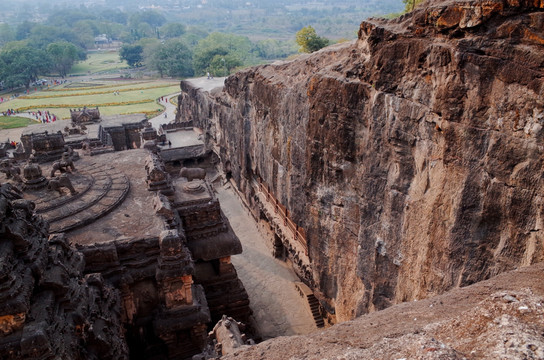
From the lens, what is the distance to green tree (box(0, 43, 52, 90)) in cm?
6419

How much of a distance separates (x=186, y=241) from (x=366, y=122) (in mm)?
7207

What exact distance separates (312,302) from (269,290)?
85.8 inches

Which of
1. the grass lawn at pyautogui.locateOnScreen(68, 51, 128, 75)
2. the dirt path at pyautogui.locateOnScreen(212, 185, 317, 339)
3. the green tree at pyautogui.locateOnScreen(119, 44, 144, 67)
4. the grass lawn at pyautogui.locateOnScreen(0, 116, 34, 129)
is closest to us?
the dirt path at pyautogui.locateOnScreen(212, 185, 317, 339)

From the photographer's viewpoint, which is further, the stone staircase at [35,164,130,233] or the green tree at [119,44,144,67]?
the green tree at [119,44,144,67]

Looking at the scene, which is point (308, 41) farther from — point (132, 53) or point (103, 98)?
point (132, 53)

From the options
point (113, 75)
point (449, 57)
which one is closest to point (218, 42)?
point (113, 75)

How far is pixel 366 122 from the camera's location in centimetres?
1068

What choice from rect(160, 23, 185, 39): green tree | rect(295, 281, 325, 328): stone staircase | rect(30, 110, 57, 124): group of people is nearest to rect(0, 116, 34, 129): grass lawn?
rect(30, 110, 57, 124): group of people

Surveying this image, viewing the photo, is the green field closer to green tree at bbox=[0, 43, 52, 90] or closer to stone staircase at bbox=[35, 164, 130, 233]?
green tree at bbox=[0, 43, 52, 90]

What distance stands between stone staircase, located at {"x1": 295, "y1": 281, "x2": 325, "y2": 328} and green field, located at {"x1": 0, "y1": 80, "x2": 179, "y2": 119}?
41.5 meters

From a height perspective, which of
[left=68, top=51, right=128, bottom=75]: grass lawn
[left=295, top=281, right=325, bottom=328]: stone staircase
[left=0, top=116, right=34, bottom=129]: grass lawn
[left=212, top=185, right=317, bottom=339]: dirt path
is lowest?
[left=212, top=185, right=317, bottom=339]: dirt path

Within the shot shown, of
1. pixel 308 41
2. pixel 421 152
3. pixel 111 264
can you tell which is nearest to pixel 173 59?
pixel 308 41

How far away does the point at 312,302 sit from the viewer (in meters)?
15.3

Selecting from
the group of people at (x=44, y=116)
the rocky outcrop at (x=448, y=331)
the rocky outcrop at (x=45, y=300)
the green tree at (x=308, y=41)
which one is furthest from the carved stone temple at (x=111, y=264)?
the group of people at (x=44, y=116)
